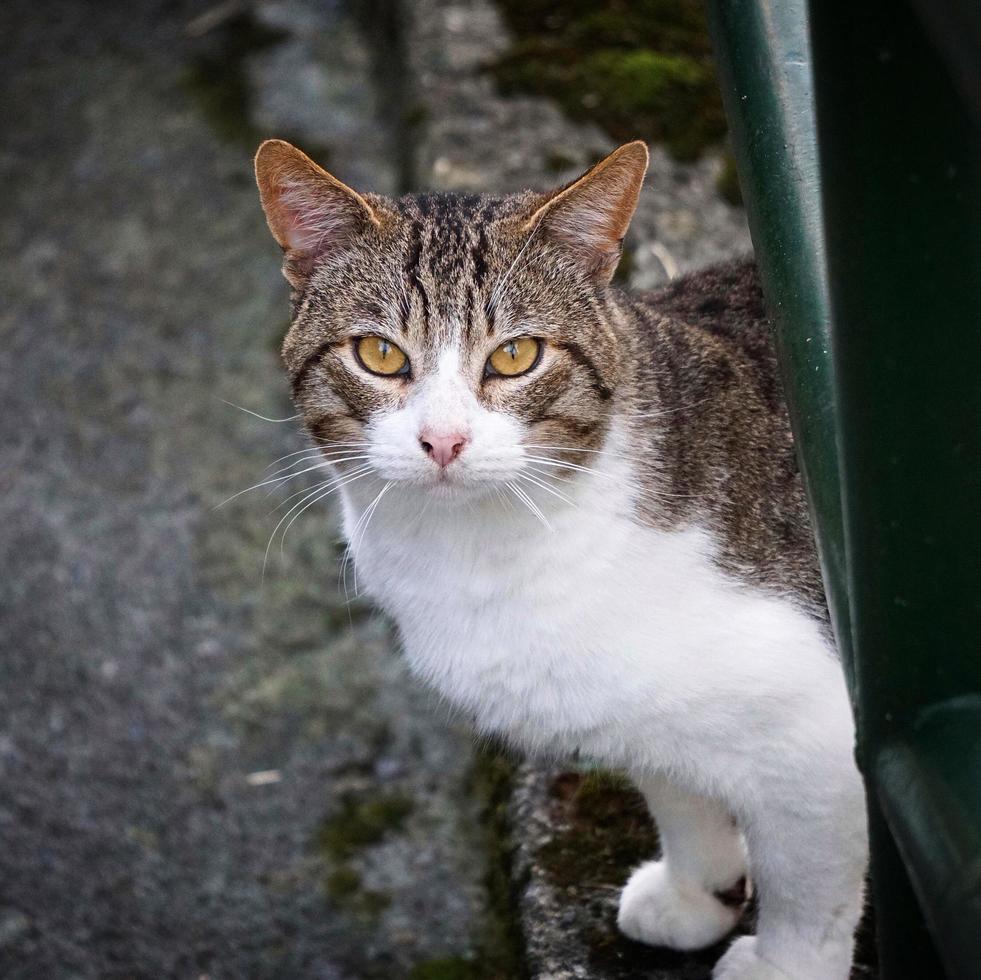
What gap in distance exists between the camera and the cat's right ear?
194 cm

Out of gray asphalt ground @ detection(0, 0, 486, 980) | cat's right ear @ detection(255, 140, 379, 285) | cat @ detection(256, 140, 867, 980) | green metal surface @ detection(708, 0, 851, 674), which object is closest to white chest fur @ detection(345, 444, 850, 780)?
cat @ detection(256, 140, 867, 980)

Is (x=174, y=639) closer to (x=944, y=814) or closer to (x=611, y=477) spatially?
(x=611, y=477)

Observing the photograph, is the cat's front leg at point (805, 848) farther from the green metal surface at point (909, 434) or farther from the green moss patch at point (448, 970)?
the green moss patch at point (448, 970)

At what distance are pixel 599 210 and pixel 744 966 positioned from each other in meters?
1.17

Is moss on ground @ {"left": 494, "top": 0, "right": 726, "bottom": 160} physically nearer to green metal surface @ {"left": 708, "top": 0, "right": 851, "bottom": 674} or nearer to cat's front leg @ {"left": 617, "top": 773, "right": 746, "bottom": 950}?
cat's front leg @ {"left": 617, "top": 773, "right": 746, "bottom": 950}

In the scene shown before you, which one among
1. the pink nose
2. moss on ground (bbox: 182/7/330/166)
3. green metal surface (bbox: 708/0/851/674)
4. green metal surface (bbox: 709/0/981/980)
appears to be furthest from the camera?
moss on ground (bbox: 182/7/330/166)

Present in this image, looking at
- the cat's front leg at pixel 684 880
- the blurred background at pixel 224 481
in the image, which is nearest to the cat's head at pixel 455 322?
the cat's front leg at pixel 684 880

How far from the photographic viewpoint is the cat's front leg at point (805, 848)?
181cm

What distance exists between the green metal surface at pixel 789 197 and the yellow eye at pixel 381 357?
660 mm

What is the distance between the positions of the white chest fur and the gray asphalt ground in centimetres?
99

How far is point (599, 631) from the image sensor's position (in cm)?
184

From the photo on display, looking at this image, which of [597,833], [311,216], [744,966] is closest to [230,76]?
[311,216]

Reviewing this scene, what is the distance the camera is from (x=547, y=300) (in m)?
1.97

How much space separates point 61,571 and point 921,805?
3.05 m
